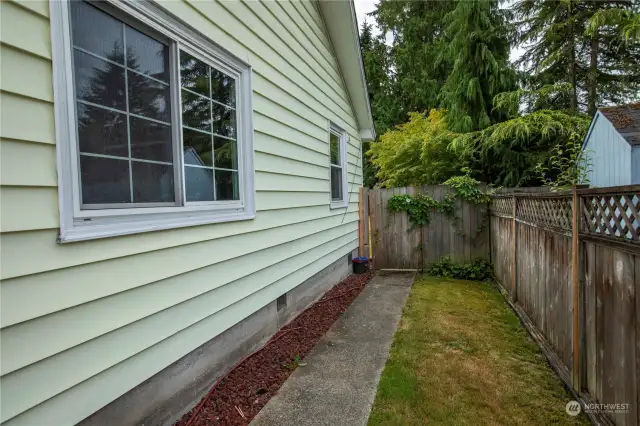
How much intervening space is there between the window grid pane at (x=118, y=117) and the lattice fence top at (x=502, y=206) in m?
4.77

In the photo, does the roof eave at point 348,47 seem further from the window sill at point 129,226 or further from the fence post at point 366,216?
the window sill at point 129,226

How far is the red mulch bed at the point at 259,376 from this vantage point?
2.57 metres

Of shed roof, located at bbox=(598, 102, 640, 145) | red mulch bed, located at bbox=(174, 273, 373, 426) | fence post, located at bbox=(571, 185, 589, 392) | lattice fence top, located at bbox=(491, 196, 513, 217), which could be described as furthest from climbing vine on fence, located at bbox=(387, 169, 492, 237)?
fence post, located at bbox=(571, 185, 589, 392)

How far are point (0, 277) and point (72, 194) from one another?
0.49m

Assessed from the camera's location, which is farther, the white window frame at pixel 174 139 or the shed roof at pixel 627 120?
the shed roof at pixel 627 120

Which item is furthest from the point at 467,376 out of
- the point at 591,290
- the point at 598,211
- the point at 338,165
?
the point at 338,165

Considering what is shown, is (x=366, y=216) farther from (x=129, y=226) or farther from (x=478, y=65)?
(x=478, y=65)

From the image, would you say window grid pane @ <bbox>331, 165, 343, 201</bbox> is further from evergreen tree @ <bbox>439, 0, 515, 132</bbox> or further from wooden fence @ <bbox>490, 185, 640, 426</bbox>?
evergreen tree @ <bbox>439, 0, 515, 132</bbox>

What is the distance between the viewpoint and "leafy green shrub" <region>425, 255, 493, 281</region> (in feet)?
22.7

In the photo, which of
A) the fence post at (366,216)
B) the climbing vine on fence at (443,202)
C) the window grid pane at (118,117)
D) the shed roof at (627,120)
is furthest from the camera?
the fence post at (366,216)

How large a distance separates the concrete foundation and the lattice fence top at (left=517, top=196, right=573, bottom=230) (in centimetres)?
298

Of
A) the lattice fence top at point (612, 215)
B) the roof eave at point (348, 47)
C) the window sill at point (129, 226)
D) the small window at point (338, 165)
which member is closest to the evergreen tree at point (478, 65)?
the roof eave at point (348, 47)

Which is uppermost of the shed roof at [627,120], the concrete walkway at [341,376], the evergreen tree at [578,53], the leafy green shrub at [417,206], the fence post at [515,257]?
the evergreen tree at [578,53]

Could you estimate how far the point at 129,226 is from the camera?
2.08 metres
